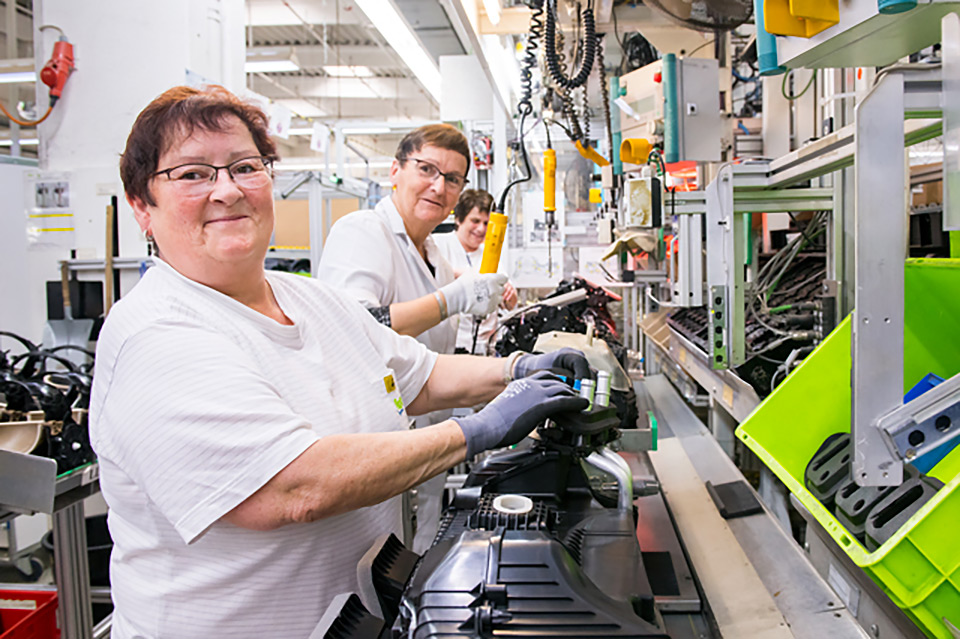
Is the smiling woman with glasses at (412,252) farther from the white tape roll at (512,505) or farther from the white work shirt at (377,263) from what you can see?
the white tape roll at (512,505)

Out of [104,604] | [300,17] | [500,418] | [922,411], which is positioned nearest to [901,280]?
[922,411]

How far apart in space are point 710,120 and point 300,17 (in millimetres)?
5486

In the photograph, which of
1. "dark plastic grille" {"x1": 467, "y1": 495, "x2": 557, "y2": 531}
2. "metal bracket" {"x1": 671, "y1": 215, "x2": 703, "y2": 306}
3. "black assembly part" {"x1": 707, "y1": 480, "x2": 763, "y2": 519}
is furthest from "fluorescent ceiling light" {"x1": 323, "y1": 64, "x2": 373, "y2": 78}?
"dark plastic grille" {"x1": 467, "y1": 495, "x2": 557, "y2": 531}

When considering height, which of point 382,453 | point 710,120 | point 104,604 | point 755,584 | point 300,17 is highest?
point 300,17

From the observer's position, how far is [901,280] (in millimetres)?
919

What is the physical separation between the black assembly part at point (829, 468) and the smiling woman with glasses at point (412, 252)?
4.12 feet

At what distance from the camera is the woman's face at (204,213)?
108 cm

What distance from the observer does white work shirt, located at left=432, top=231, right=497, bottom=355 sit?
3637 mm

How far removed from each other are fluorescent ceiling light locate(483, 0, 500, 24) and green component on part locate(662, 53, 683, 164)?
726mm

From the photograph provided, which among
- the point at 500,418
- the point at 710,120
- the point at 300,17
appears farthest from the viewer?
the point at 300,17

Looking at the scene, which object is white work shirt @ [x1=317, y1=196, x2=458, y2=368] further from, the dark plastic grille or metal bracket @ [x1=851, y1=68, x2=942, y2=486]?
metal bracket @ [x1=851, y1=68, x2=942, y2=486]

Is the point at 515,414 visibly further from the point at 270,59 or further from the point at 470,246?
the point at 270,59

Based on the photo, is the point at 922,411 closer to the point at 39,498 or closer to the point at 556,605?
the point at 556,605

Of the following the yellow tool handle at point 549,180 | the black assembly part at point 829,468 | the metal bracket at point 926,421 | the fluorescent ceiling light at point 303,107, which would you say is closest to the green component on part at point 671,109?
the yellow tool handle at point 549,180
